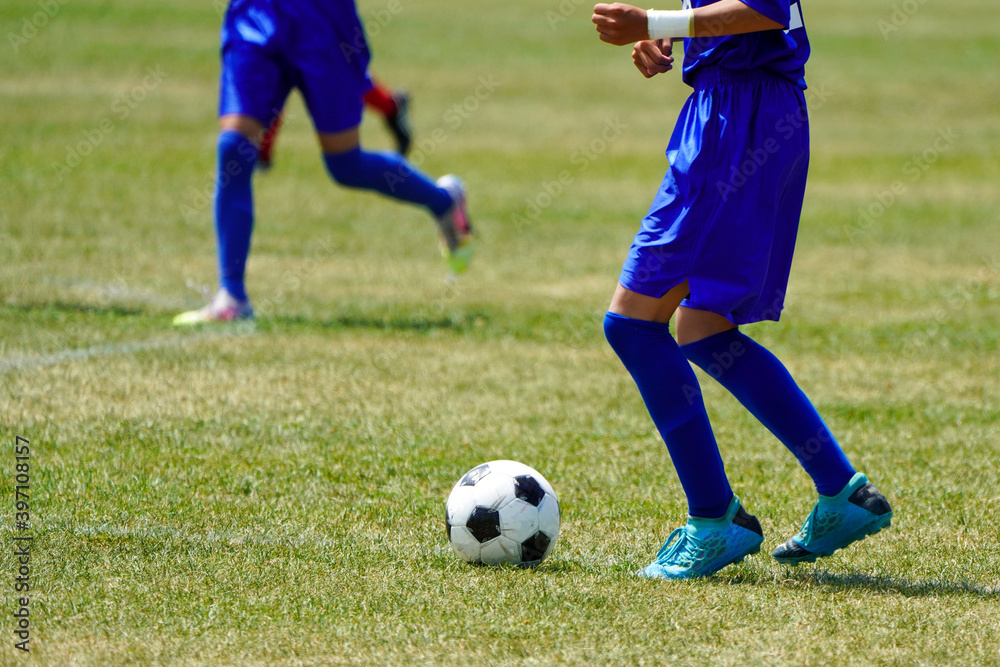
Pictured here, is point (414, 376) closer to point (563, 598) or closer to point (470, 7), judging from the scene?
point (563, 598)

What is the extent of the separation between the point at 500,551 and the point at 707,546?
0.58 m

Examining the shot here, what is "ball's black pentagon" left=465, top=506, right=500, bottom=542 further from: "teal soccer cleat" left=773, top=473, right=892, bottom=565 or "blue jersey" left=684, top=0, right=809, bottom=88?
"blue jersey" left=684, top=0, right=809, bottom=88

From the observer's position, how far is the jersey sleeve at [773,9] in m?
3.21

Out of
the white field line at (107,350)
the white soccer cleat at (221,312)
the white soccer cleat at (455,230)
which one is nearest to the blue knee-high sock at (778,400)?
the white field line at (107,350)

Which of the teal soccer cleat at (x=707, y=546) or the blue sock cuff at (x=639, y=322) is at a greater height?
the blue sock cuff at (x=639, y=322)

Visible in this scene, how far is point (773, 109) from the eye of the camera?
338 centimetres

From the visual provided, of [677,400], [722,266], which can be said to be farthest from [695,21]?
[677,400]

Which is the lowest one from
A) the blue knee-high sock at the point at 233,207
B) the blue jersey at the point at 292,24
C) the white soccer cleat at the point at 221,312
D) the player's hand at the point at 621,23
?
the white soccer cleat at the point at 221,312

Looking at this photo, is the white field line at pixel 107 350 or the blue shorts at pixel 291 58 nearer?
Result: the white field line at pixel 107 350

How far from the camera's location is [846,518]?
350cm

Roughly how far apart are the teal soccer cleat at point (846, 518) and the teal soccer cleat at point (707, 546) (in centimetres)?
16

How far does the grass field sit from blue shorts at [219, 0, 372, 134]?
3.56 ft

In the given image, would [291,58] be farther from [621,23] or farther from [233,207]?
[621,23]

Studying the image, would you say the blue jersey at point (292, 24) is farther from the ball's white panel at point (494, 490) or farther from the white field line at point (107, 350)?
the ball's white panel at point (494, 490)
